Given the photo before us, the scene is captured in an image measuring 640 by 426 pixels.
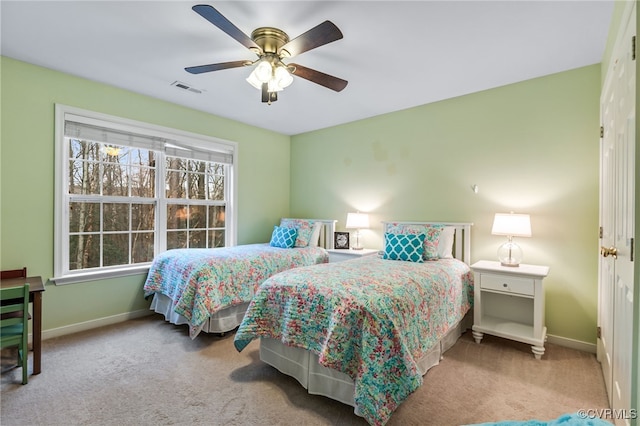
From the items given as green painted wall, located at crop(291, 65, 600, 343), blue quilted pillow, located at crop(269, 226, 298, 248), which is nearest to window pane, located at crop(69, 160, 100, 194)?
blue quilted pillow, located at crop(269, 226, 298, 248)

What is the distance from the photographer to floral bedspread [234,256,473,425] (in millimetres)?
1634

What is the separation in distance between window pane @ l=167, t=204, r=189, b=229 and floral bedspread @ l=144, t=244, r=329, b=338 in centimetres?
51

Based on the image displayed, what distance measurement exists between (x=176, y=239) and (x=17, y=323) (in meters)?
1.84

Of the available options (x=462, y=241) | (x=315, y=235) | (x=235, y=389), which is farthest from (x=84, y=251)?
(x=462, y=241)

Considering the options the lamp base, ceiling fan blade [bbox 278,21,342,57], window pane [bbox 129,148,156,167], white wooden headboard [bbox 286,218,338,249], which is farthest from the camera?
white wooden headboard [bbox 286,218,338,249]

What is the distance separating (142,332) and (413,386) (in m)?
2.69

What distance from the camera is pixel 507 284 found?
2654 mm

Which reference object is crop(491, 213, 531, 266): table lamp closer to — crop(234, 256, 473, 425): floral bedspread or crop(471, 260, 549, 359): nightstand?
crop(471, 260, 549, 359): nightstand

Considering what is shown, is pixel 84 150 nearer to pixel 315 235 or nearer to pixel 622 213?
pixel 315 235

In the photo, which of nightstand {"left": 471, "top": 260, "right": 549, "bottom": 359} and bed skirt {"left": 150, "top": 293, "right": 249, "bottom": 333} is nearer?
nightstand {"left": 471, "top": 260, "right": 549, "bottom": 359}

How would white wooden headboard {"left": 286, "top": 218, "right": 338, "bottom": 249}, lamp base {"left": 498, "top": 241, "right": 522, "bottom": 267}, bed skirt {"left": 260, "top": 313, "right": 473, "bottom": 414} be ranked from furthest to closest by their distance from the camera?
white wooden headboard {"left": 286, "top": 218, "right": 338, "bottom": 249} < lamp base {"left": 498, "top": 241, "right": 522, "bottom": 267} < bed skirt {"left": 260, "top": 313, "right": 473, "bottom": 414}

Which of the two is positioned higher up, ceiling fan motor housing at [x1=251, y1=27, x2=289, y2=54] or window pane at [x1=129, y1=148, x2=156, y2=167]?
ceiling fan motor housing at [x1=251, y1=27, x2=289, y2=54]

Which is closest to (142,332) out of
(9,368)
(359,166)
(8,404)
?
(9,368)

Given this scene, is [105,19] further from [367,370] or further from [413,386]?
[413,386]
